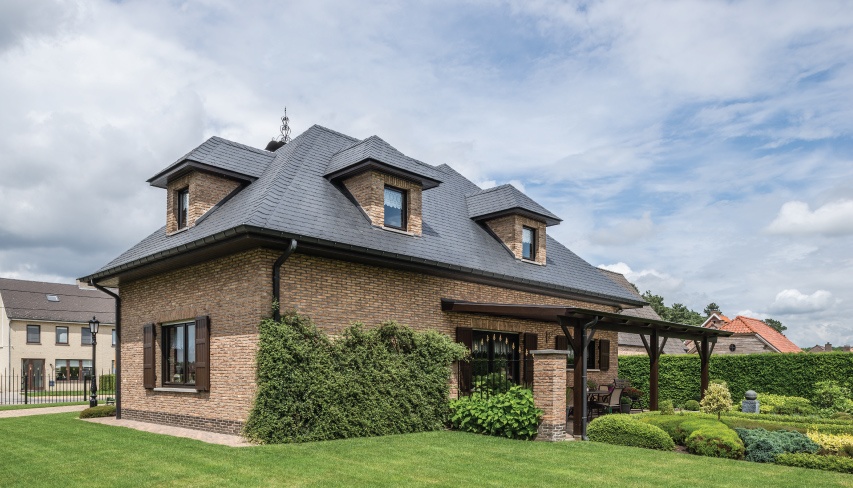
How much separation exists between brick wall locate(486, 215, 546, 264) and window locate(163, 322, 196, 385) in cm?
890

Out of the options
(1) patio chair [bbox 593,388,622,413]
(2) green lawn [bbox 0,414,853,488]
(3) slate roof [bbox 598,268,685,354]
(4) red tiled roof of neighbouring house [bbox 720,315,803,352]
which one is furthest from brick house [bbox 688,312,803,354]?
(2) green lawn [bbox 0,414,853,488]

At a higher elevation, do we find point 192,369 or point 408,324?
point 408,324

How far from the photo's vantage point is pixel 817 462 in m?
10.2

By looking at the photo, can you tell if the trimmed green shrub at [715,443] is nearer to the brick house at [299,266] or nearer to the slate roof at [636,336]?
the brick house at [299,266]

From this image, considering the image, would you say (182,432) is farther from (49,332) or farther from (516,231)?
(49,332)

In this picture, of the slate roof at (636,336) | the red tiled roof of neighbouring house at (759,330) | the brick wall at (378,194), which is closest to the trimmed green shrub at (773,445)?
the brick wall at (378,194)

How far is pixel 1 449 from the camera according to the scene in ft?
37.8

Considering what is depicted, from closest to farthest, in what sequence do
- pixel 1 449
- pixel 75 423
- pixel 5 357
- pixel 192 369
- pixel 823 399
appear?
pixel 1 449
pixel 192 369
pixel 75 423
pixel 823 399
pixel 5 357

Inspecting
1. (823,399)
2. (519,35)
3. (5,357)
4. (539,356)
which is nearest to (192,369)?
(539,356)

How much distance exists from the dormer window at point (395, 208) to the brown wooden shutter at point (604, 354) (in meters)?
8.99

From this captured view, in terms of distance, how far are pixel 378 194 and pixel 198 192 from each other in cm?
404

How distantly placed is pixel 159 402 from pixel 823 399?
1840 centimetres

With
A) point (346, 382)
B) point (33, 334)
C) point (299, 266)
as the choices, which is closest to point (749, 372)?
point (346, 382)

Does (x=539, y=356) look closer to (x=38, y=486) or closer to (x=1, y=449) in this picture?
(x=38, y=486)
